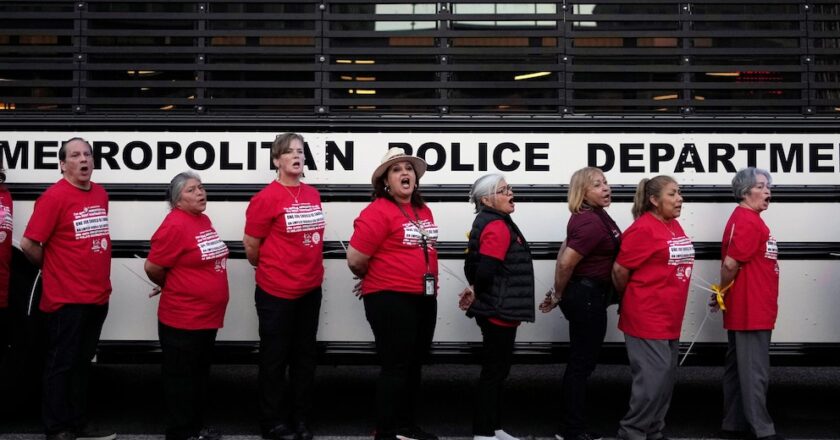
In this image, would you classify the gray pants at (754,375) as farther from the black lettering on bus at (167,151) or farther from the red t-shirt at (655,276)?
the black lettering on bus at (167,151)

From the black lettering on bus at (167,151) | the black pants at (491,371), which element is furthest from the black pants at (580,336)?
the black lettering on bus at (167,151)

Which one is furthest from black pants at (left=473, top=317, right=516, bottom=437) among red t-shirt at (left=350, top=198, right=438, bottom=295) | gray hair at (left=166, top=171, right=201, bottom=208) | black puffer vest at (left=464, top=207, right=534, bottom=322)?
gray hair at (left=166, top=171, right=201, bottom=208)

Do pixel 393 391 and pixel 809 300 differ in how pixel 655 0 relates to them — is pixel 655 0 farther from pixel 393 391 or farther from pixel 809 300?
pixel 393 391

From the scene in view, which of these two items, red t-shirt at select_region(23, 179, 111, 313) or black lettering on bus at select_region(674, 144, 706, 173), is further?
black lettering on bus at select_region(674, 144, 706, 173)

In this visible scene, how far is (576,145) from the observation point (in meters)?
4.97

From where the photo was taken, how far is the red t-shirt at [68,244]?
14.9ft

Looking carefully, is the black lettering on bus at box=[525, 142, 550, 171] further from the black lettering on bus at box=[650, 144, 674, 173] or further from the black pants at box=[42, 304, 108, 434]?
the black pants at box=[42, 304, 108, 434]

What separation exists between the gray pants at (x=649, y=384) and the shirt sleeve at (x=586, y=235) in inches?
22.9

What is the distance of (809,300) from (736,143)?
3.45 feet

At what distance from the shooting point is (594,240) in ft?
14.9

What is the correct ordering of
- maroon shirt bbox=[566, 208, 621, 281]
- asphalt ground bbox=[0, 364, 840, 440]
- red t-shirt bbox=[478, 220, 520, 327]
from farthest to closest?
1. asphalt ground bbox=[0, 364, 840, 440]
2. maroon shirt bbox=[566, 208, 621, 281]
3. red t-shirt bbox=[478, 220, 520, 327]

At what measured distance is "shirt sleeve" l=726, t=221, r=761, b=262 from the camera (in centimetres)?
463

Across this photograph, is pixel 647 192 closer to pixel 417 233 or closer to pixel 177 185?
pixel 417 233

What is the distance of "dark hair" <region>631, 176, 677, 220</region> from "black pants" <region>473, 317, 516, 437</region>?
1.01 meters
